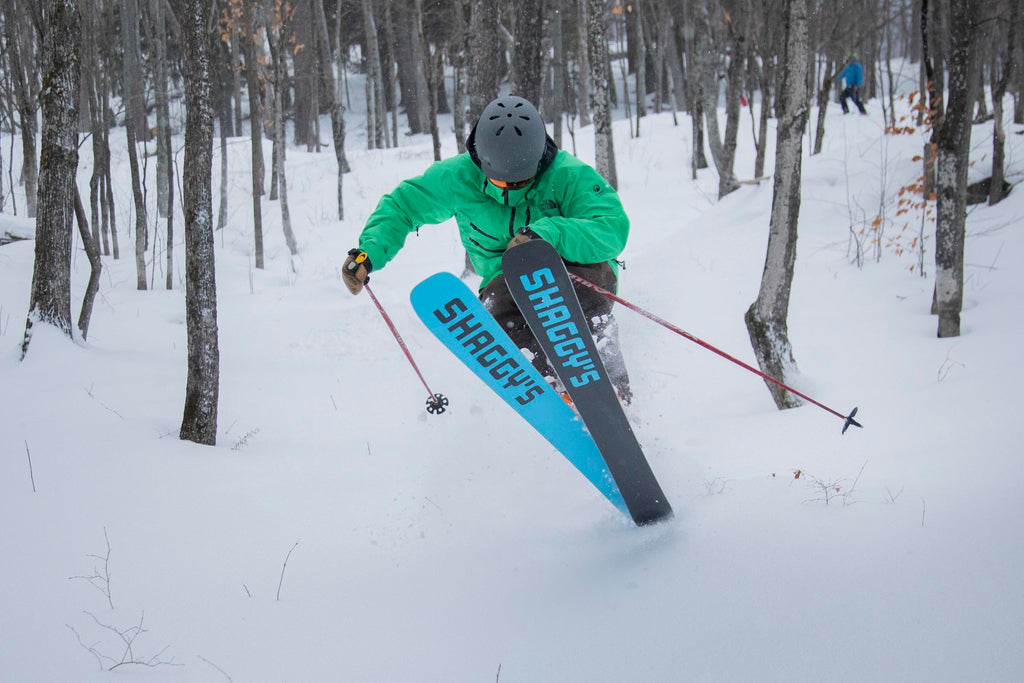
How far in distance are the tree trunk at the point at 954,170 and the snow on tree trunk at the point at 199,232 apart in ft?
15.0

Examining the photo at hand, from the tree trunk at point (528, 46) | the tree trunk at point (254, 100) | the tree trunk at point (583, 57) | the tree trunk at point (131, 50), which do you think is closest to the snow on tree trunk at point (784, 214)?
the tree trunk at point (528, 46)

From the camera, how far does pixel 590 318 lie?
3.34 meters

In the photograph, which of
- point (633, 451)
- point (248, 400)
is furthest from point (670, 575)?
point (248, 400)

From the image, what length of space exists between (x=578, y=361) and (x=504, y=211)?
106 cm

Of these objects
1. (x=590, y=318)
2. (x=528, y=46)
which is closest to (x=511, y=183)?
(x=590, y=318)

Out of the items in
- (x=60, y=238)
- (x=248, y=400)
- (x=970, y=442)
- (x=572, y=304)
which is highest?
(x=60, y=238)

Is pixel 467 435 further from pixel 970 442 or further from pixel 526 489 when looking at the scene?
pixel 970 442

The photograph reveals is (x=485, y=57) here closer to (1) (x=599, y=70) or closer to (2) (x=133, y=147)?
(1) (x=599, y=70)

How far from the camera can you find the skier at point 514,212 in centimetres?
279

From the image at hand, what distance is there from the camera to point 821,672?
174cm

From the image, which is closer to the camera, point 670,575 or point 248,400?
point 670,575

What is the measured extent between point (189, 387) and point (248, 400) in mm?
1455

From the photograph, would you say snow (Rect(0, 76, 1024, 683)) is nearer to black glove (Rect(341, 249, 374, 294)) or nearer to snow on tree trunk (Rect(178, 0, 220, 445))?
snow on tree trunk (Rect(178, 0, 220, 445))

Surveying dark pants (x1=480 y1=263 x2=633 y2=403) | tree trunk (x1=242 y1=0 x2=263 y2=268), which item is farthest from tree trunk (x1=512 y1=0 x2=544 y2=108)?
tree trunk (x1=242 y1=0 x2=263 y2=268)
